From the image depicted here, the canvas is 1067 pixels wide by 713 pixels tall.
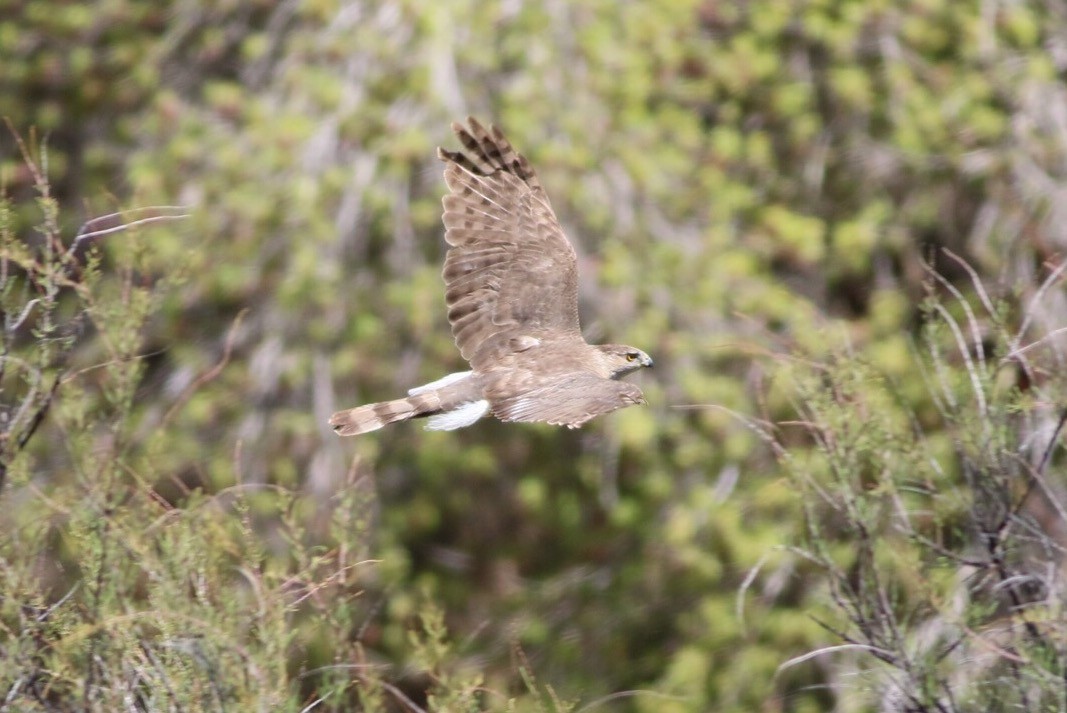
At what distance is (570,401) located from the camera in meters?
4.92

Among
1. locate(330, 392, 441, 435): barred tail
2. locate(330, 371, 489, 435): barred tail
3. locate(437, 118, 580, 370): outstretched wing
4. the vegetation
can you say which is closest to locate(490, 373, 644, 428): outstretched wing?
locate(330, 371, 489, 435): barred tail

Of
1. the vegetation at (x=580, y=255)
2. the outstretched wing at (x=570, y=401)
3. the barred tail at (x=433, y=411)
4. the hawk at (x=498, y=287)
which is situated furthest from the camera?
the vegetation at (x=580, y=255)

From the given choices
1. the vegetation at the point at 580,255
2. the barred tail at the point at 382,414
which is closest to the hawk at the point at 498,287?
the barred tail at the point at 382,414

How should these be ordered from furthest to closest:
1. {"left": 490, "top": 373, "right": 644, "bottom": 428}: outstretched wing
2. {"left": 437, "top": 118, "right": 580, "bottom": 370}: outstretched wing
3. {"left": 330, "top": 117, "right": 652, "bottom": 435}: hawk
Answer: {"left": 437, "top": 118, "right": 580, "bottom": 370}: outstretched wing
{"left": 330, "top": 117, "right": 652, "bottom": 435}: hawk
{"left": 490, "top": 373, "right": 644, "bottom": 428}: outstretched wing

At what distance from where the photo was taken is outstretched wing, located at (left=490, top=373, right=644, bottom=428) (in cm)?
473

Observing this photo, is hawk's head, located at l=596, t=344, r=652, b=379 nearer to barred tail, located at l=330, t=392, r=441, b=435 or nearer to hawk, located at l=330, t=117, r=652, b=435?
hawk, located at l=330, t=117, r=652, b=435

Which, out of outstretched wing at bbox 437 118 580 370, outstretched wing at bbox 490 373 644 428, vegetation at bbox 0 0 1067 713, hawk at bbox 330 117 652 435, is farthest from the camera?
vegetation at bbox 0 0 1067 713

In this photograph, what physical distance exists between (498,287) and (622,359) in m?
0.55

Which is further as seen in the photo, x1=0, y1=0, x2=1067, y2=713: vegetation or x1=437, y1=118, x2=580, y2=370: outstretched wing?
x1=0, y1=0, x2=1067, y2=713: vegetation

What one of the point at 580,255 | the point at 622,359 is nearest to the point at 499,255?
the point at 622,359

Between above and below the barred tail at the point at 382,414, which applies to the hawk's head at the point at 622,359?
above

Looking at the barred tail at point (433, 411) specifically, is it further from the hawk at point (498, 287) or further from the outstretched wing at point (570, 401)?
the outstretched wing at point (570, 401)

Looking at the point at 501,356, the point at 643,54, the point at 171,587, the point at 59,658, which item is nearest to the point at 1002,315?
the point at 501,356

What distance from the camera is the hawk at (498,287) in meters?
5.80
